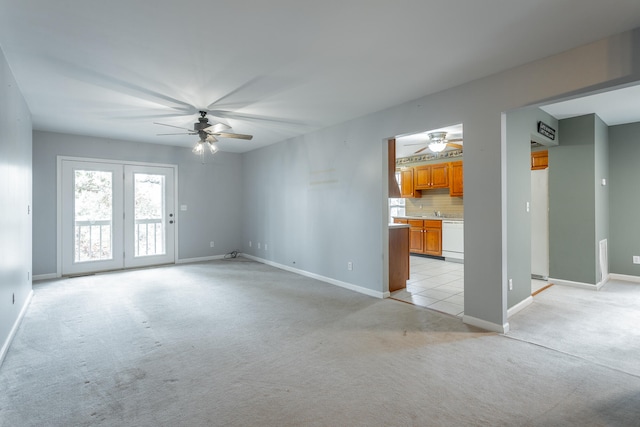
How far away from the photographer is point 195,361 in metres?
2.62

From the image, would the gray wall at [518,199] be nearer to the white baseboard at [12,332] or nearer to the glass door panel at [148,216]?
the white baseboard at [12,332]

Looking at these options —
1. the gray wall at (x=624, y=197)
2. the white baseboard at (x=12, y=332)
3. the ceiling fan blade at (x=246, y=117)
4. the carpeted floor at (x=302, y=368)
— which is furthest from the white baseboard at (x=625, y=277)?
the white baseboard at (x=12, y=332)

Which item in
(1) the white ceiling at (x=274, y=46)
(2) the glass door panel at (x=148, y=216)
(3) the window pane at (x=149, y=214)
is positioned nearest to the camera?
(1) the white ceiling at (x=274, y=46)

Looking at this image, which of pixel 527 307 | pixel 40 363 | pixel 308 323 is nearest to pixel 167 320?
pixel 40 363

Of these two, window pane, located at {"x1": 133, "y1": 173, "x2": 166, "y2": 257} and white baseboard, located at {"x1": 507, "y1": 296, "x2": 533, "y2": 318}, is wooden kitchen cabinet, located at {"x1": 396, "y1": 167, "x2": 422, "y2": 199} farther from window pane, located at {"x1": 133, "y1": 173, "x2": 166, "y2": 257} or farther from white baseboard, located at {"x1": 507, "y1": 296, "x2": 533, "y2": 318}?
window pane, located at {"x1": 133, "y1": 173, "x2": 166, "y2": 257}

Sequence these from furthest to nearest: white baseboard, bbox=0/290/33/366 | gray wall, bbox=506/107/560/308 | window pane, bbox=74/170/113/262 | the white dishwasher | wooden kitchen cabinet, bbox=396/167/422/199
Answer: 1. wooden kitchen cabinet, bbox=396/167/422/199
2. the white dishwasher
3. window pane, bbox=74/170/113/262
4. gray wall, bbox=506/107/560/308
5. white baseboard, bbox=0/290/33/366

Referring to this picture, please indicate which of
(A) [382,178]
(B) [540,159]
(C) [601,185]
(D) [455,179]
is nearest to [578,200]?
(C) [601,185]

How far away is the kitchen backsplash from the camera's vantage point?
25.0 ft

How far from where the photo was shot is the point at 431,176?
7691mm

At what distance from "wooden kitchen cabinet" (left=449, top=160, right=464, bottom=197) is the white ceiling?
12.5ft

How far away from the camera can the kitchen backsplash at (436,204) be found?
7633 millimetres

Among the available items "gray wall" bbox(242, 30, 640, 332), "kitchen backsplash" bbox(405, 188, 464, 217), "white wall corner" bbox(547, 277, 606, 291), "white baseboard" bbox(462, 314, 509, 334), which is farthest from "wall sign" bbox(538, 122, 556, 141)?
"kitchen backsplash" bbox(405, 188, 464, 217)

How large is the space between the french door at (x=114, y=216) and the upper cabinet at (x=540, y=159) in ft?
23.0

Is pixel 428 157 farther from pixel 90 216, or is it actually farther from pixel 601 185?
pixel 90 216
